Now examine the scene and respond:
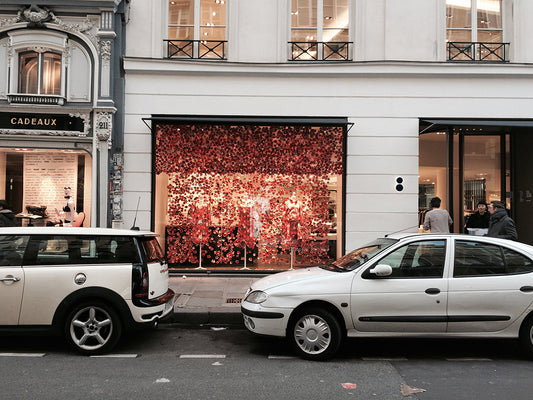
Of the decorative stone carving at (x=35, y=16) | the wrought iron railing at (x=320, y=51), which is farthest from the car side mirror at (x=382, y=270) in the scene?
the decorative stone carving at (x=35, y=16)

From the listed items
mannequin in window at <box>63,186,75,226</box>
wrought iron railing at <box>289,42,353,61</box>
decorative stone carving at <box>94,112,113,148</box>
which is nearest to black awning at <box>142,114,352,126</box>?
decorative stone carving at <box>94,112,113,148</box>

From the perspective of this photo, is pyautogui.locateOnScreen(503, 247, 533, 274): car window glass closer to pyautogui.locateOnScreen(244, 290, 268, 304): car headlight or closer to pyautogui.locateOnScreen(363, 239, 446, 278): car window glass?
pyautogui.locateOnScreen(363, 239, 446, 278): car window glass

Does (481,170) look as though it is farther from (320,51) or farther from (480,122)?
(320,51)

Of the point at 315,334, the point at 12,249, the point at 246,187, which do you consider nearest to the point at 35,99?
the point at 246,187

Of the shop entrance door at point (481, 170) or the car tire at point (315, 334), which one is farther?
the shop entrance door at point (481, 170)

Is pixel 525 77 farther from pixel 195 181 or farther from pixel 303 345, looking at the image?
pixel 303 345

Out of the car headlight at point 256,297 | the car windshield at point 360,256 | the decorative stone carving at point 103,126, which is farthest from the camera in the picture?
the decorative stone carving at point 103,126

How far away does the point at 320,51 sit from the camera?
441 inches

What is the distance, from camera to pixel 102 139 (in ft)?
34.7

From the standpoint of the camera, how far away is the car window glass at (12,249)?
5695 millimetres

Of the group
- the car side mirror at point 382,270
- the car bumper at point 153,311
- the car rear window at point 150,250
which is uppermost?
the car rear window at point 150,250

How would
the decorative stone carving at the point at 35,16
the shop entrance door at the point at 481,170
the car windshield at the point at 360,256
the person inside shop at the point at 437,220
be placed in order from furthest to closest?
the shop entrance door at the point at 481,170, the decorative stone carving at the point at 35,16, the person inside shop at the point at 437,220, the car windshield at the point at 360,256

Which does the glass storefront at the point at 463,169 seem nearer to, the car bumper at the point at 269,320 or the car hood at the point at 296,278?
the car hood at the point at 296,278

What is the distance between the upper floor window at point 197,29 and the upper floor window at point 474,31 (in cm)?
585
